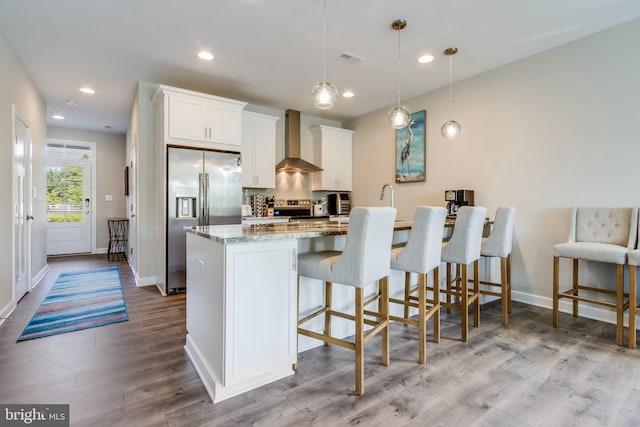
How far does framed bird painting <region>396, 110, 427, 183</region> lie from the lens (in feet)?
14.8

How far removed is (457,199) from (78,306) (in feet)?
14.6

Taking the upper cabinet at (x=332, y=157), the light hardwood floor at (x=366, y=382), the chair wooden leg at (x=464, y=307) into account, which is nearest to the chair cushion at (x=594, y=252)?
the light hardwood floor at (x=366, y=382)

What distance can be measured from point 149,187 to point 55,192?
3.99 meters

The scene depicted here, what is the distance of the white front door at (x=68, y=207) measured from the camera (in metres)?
6.45

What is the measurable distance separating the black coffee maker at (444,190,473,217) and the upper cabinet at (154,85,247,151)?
9.49 ft

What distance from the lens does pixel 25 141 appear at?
3732mm

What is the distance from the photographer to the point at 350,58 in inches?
135

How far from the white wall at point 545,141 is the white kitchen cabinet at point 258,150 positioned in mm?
2443

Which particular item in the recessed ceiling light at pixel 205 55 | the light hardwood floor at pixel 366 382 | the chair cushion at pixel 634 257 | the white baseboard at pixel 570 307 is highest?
the recessed ceiling light at pixel 205 55

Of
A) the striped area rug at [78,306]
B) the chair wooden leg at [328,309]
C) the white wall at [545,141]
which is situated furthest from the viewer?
the white wall at [545,141]

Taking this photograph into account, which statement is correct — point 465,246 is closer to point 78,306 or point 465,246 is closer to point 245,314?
point 245,314

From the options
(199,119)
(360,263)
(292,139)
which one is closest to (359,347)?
(360,263)

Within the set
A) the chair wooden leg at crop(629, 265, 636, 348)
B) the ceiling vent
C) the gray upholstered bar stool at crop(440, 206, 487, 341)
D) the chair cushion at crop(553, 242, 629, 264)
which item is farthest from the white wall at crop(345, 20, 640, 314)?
the gray upholstered bar stool at crop(440, 206, 487, 341)

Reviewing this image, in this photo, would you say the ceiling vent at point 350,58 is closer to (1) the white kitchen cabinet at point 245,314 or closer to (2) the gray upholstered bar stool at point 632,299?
(1) the white kitchen cabinet at point 245,314
